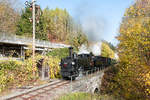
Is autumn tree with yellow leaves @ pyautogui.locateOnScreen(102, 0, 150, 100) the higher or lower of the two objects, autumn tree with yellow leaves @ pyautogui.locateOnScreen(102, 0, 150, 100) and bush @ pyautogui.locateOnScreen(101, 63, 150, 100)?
the higher

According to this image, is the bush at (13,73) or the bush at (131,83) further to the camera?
the bush at (13,73)

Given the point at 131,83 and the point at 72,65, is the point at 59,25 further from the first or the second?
the point at 131,83

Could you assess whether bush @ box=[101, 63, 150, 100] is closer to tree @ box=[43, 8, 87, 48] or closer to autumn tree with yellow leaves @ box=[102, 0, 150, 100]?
autumn tree with yellow leaves @ box=[102, 0, 150, 100]

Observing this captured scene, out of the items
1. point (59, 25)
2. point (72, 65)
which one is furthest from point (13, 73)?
point (59, 25)

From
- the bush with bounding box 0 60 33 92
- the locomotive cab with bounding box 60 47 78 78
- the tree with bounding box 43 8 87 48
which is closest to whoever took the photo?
the bush with bounding box 0 60 33 92

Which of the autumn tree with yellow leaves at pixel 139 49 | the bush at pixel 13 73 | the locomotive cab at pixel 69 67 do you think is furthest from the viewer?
the locomotive cab at pixel 69 67

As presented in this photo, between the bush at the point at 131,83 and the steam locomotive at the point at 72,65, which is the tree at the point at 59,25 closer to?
the bush at the point at 131,83

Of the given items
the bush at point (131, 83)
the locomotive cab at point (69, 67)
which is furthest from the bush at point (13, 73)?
the bush at point (131, 83)

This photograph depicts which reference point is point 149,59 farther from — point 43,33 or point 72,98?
point 43,33

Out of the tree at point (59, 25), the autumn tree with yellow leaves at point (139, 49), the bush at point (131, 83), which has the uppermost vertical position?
the tree at point (59, 25)

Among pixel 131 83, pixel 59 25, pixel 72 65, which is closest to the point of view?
pixel 131 83

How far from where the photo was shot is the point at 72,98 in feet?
20.2

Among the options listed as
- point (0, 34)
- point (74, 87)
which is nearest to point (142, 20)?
point (74, 87)

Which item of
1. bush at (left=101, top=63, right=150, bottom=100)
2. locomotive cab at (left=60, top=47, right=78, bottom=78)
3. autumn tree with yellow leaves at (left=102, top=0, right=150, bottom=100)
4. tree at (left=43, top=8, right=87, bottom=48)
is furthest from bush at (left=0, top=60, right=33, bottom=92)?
tree at (left=43, top=8, right=87, bottom=48)
